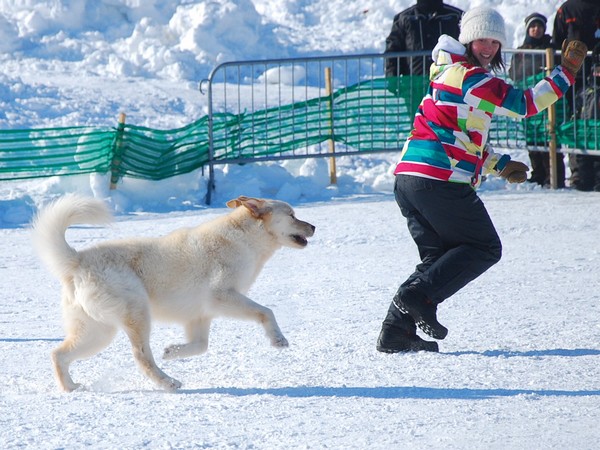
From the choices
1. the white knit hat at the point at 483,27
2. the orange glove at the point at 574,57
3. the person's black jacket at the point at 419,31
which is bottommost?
the orange glove at the point at 574,57

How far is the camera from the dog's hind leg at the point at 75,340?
4.74 m

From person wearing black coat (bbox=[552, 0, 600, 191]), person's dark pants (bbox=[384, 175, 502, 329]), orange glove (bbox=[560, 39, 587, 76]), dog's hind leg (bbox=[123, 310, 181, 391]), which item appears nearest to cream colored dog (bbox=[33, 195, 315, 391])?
dog's hind leg (bbox=[123, 310, 181, 391])

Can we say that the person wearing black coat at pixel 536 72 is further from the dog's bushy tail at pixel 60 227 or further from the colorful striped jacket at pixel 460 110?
the dog's bushy tail at pixel 60 227

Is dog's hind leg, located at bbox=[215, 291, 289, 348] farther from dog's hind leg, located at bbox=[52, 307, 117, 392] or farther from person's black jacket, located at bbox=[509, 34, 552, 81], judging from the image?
person's black jacket, located at bbox=[509, 34, 552, 81]

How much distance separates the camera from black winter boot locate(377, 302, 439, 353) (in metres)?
5.26

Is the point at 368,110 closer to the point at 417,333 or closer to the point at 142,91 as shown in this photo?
the point at 142,91

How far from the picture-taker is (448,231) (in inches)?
201

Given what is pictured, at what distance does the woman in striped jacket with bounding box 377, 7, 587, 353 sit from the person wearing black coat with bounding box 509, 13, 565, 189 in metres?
6.25

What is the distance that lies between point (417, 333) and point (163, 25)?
13.8 meters

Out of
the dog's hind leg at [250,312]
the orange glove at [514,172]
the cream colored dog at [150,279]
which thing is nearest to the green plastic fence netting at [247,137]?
the orange glove at [514,172]

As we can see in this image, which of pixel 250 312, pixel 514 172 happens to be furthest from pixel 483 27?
pixel 250 312

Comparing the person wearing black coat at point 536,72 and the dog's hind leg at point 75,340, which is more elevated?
the person wearing black coat at point 536,72

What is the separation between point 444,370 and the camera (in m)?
4.90

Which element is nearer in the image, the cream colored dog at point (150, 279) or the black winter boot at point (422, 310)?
the cream colored dog at point (150, 279)
